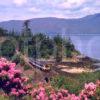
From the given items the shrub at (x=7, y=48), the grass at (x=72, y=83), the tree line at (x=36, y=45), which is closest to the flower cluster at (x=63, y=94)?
the grass at (x=72, y=83)

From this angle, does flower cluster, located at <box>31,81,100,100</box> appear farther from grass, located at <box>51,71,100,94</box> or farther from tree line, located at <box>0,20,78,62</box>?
tree line, located at <box>0,20,78,62</box>

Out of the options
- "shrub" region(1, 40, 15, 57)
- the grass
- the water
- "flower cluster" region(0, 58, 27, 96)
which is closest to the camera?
the grass

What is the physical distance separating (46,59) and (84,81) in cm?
944

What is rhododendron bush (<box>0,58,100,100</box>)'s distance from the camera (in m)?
10.8

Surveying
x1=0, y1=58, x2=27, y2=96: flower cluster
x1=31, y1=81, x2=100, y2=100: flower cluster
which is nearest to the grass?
x1=31, y1=81, x2=100, y2=100: flower cluster

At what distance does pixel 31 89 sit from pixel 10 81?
59 centimetres

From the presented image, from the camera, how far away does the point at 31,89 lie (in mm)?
12461

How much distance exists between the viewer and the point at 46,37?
26266 millimetres

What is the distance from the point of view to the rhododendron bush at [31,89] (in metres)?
10.8

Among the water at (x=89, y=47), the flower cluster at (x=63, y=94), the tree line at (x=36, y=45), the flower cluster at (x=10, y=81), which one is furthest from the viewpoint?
the water at (x=89, y=47)

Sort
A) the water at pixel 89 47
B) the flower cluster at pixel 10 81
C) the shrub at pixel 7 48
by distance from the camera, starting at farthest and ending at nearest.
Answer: the water at pixel 89 47 < the shrub at pixel 7 48 < the flower cluster at pixel 10 81

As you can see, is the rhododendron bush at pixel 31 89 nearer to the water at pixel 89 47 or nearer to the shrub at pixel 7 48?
the shrub at pixel 7 48

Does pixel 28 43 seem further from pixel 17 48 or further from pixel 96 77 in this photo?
pixel 96 77

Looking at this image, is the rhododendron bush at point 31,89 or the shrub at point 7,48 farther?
the shrub at point 7,48
